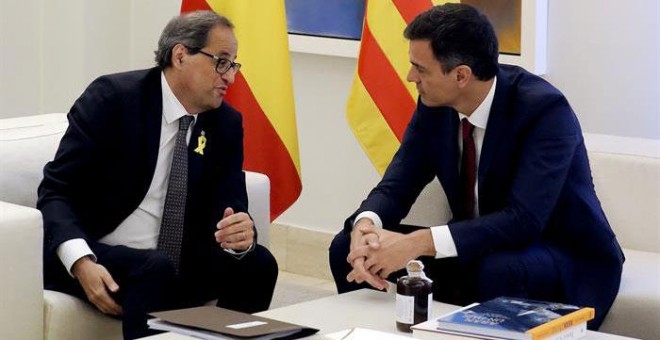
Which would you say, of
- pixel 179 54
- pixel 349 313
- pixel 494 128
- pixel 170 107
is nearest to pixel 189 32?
pixel 179 54

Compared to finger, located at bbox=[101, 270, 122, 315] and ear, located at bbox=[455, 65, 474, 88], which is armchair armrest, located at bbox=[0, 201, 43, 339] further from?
ear, located at bbox=[455, 65, 474, 88]

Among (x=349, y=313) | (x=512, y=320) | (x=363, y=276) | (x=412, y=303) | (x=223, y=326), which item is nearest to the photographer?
(x=223, y=326)

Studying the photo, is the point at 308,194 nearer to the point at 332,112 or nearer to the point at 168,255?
the point at 332,112

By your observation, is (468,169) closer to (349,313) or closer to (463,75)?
(463,75)

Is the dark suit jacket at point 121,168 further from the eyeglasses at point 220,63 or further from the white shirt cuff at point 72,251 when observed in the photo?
the eyeglasses at point 220,63

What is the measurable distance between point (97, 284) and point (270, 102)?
54.5 inches

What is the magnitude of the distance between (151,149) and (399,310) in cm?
100

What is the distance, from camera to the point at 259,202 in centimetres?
366

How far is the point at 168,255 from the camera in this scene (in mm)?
3338

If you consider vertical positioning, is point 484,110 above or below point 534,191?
above

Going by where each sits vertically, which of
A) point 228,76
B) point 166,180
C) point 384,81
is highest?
point 228,76

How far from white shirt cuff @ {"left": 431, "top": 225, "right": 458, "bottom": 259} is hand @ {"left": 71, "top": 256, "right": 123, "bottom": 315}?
860 mm

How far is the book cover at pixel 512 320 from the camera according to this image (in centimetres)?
250

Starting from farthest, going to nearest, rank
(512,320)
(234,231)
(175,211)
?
(175,211) < (234,231) < (512,320)
